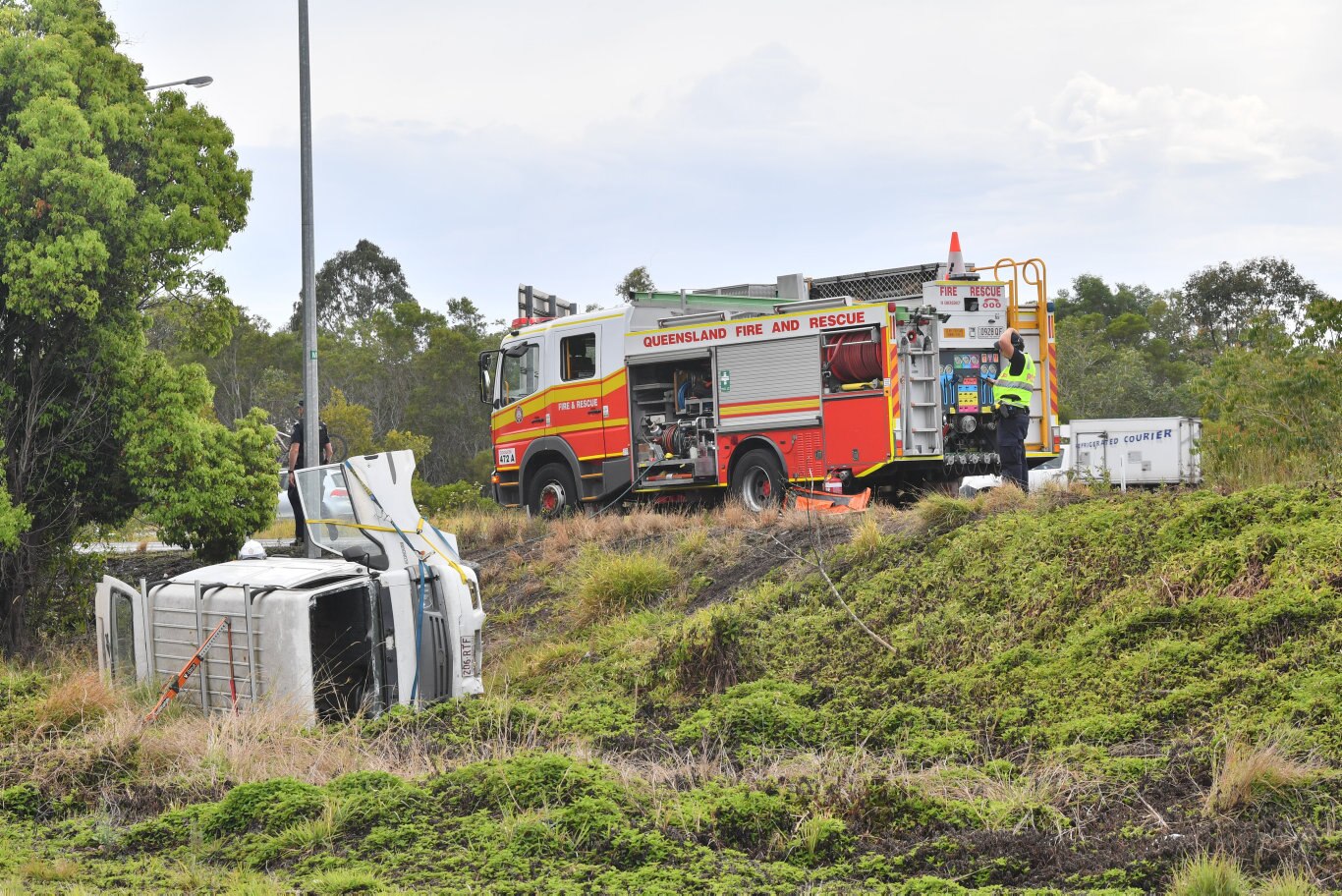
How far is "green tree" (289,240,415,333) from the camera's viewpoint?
64.5 metres

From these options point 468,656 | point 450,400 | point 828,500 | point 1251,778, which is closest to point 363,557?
point 468,656

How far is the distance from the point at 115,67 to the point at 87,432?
12.8 feet

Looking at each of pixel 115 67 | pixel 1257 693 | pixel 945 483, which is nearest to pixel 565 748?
pixel 1257 693

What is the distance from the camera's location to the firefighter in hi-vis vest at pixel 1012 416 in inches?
497

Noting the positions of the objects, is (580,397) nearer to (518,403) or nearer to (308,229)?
(518,403)

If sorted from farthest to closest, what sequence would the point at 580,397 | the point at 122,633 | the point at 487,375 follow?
the point at 487,375 < the point at 580,397 < the point at 122,633

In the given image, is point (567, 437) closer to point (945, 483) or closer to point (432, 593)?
point (945, 483)

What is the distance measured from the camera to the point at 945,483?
15547 mm

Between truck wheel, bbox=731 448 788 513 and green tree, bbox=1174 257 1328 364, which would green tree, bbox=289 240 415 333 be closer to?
green tree, bbox=1174 257 1328 364

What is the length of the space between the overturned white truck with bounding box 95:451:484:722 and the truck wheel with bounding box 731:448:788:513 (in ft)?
22.3

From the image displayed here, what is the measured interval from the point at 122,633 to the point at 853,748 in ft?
18.7

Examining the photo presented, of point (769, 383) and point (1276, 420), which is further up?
point (769, 383)

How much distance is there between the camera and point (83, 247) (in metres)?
12.8

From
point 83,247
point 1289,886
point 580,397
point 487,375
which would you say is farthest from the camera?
point 487,375
